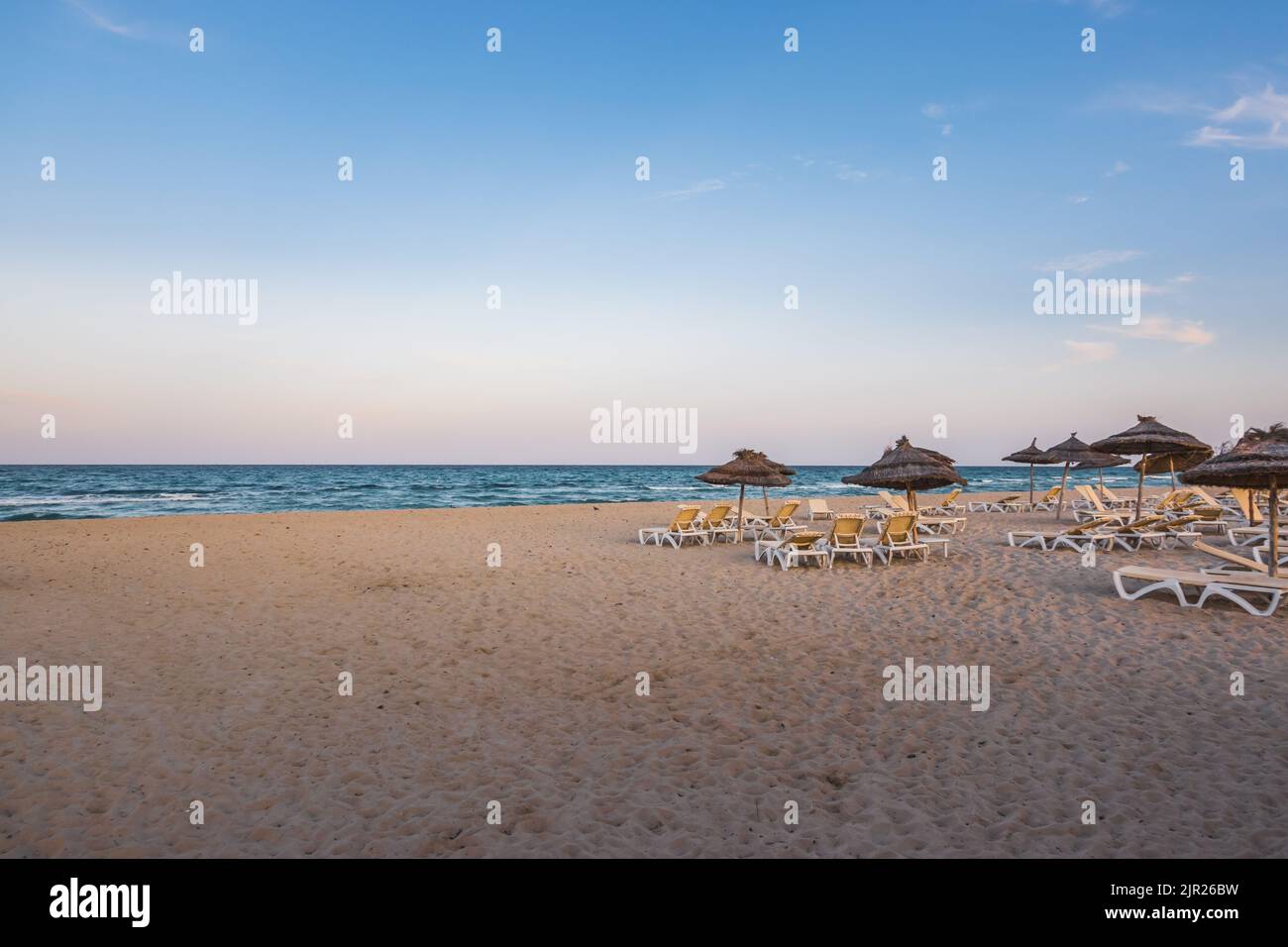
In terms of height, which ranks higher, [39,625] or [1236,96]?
[1236,96]

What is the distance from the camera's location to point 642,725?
492 cm

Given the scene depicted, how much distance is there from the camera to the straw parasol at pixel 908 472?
12320 millimetres

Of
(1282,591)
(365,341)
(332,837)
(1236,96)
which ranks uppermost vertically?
(1236,96)

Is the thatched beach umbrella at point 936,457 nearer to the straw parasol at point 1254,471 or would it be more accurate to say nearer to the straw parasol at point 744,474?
the straw parasol at point 744,474

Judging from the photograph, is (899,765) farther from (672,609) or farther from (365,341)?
(365,341)

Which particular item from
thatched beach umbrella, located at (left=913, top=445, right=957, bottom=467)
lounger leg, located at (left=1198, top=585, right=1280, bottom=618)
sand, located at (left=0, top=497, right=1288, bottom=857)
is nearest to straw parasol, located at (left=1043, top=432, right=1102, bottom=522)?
thatched beach umbrella, located at (left=913, top=445, right=957, bottom=467)

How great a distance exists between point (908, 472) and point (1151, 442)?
19.6ft

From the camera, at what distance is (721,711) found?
516 cm

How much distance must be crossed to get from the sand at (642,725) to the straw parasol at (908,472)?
297 cm

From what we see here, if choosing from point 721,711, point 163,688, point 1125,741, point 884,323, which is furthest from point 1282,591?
point 884,323

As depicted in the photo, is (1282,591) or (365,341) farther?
(365,341)

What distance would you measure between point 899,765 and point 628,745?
182cm
